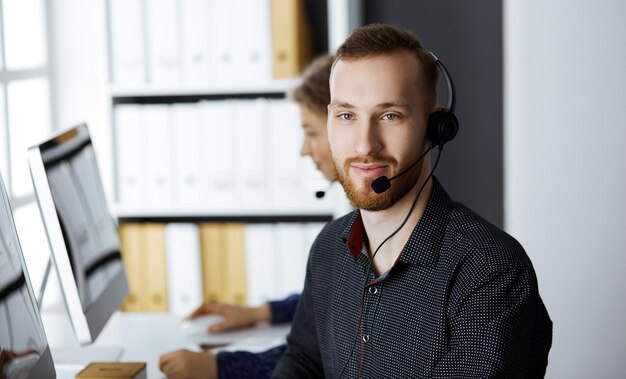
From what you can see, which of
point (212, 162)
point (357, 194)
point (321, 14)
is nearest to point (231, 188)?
point (212, 162)

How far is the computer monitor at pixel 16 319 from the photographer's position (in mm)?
1268

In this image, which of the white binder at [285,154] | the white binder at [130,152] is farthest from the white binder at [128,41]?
the white binder at [285,154]

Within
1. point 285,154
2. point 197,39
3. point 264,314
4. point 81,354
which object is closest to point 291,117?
point 285,154

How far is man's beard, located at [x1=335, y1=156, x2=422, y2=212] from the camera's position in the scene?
1486 millimetres

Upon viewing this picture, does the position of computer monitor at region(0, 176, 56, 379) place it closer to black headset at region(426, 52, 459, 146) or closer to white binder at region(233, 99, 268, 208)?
black headset at region(426, 52, 459, 146)

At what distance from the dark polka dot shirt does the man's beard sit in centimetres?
6

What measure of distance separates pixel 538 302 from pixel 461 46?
1.86m

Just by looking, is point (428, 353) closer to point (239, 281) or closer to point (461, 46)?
point (239, 281)

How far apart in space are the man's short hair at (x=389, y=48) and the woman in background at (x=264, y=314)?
0.47 m

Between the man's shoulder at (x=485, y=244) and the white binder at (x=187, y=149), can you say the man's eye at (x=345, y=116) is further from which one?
the white binder at (x=187, y=149)

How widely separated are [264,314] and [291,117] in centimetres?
82

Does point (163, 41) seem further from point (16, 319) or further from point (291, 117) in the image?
point (16, 319)

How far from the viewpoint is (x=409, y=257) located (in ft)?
4.85

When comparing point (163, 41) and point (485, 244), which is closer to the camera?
point (485, 244)
